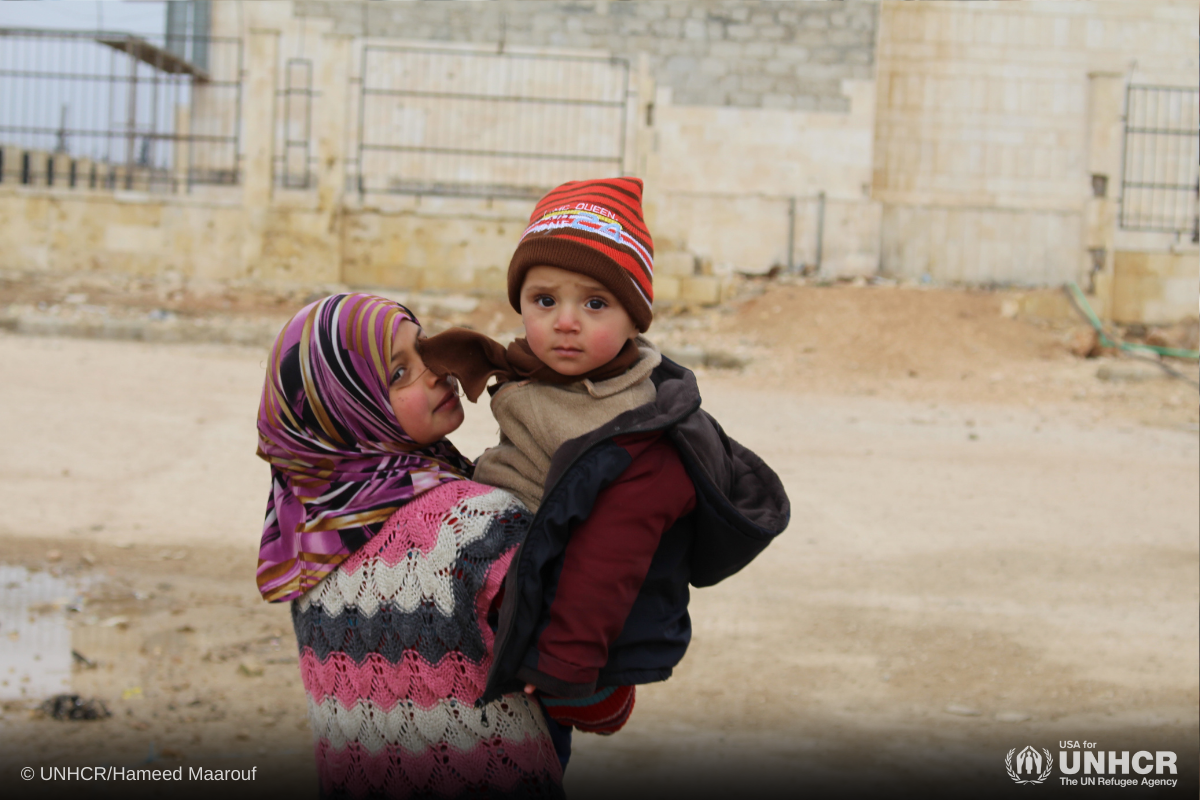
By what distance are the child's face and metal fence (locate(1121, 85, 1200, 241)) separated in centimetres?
1823

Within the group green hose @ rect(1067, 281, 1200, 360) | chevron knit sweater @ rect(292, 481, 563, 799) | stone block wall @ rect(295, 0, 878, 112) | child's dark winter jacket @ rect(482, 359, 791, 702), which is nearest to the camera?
child's dark winter jacket @ rect(482, 359, 791, 702)

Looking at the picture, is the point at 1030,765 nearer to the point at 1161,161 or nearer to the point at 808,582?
the point at 808,582

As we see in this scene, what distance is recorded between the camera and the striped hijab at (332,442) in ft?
5.36

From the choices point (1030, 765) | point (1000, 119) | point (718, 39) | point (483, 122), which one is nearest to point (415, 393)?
point (1030, 765)

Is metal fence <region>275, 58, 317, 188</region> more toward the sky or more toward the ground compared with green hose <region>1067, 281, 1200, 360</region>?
more toward the sky

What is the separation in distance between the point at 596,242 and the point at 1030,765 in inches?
140

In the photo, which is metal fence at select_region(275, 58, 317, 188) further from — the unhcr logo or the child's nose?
the child's nose

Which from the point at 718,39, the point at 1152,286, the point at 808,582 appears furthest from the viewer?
the point at 718,39

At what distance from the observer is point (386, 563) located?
1.62 meters

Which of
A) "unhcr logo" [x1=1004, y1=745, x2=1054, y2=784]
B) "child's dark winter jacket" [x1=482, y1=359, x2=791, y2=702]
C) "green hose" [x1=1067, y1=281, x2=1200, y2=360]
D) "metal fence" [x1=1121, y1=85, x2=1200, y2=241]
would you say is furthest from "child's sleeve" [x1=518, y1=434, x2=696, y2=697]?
"metal fence" [x1=1121, y1=85, x2=1200, y2=241]

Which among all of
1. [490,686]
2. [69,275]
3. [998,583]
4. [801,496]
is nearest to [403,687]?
[490,686]

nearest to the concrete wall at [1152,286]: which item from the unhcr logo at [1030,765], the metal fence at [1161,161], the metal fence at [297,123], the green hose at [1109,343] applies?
the green hose at [1109,343]

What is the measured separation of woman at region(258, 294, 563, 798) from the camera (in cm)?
159

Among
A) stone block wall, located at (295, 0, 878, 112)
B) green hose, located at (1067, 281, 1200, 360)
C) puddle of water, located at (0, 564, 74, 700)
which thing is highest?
stone block wall, located at (295, 0, 878, 112)
